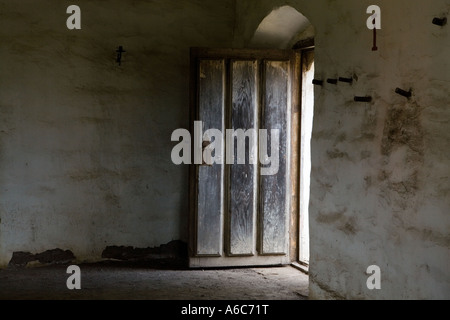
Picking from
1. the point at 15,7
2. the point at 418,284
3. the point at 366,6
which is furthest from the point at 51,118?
the point at 418,284

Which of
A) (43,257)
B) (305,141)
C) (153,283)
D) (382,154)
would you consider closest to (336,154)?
(382,154)

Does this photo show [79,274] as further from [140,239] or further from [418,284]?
[418,284]

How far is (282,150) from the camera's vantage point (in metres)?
5.14

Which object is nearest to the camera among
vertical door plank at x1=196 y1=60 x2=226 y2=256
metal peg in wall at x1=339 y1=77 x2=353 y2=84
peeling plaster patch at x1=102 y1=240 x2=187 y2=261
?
metal peg in wall at x1=339 y1=77 x2=353 y2=84

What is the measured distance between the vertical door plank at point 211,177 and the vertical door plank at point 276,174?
373mm

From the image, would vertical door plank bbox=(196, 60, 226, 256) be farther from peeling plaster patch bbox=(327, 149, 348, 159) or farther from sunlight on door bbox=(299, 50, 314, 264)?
peeling plaster patch bbox=(327, 149, 348, 159)

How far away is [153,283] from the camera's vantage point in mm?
4668

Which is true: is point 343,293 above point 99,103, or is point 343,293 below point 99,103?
below

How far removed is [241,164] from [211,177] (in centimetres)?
29

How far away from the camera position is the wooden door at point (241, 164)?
16.6 feet

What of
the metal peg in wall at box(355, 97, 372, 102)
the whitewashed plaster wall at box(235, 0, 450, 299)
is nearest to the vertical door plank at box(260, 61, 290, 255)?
the whitewashed plaster wall at box(235, 0, 450, 299)

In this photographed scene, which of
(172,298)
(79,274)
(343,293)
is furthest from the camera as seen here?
(79,274)

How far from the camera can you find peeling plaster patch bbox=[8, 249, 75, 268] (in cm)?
517

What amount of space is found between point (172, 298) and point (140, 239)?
1345 mm
